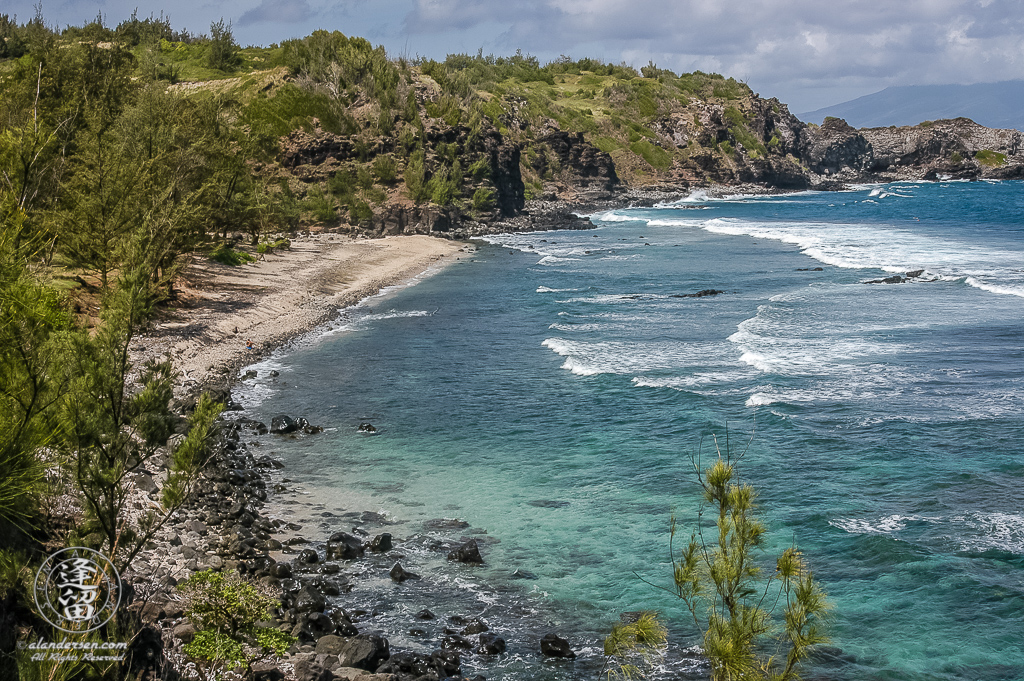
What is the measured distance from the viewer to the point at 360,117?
7262 cm

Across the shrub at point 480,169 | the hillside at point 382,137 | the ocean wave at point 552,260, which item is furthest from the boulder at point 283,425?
the shrub at point 480,169

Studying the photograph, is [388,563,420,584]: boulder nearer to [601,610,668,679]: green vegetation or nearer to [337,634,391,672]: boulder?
[337,634,391,672]: boulder

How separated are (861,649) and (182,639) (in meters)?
9.53

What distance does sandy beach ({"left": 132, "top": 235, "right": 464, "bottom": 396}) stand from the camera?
2628cm

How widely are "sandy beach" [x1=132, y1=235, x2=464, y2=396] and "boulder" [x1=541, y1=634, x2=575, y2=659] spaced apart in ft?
31.0

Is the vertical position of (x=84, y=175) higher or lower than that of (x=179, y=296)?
higher

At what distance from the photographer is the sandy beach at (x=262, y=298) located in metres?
26.3

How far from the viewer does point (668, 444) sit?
1950cm

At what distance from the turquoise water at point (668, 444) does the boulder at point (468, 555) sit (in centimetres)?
27

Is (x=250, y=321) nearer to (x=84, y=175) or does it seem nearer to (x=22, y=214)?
(x=84, y=175)

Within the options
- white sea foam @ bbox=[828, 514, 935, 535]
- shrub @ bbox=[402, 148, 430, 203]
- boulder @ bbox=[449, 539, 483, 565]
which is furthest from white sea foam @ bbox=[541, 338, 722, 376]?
shrub @ bbox=[402, 148, 430, 203]

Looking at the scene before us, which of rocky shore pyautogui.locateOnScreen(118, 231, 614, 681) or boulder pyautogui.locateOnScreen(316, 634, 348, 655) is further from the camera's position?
boulder pyautogui.locateOnScreen(316, 634, 348, 655)

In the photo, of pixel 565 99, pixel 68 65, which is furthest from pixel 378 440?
pixel 565 99

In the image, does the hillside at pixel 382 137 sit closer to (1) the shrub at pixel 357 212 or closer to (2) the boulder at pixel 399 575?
(1) the shrub at pixel 357 212
